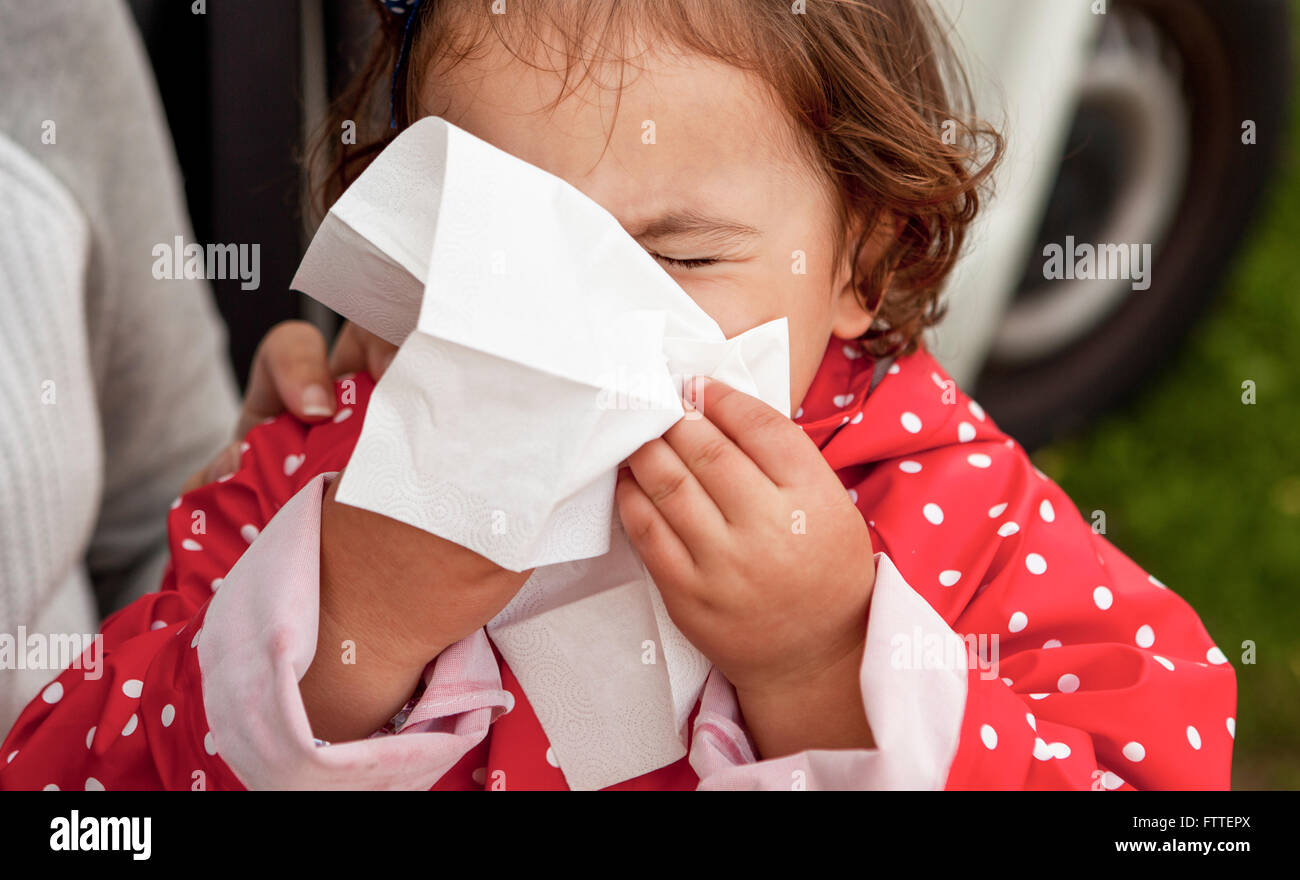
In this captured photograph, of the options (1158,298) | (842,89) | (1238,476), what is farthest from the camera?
(1158,298)

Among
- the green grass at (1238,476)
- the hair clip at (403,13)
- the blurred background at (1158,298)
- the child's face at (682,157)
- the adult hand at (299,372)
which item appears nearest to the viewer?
the child's face at (682,157)

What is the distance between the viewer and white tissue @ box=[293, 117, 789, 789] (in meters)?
0.75

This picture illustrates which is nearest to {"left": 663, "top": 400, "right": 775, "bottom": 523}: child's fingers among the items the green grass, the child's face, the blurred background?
the child's face

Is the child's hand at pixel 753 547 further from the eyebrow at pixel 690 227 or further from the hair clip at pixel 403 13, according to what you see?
the hair clip at pixel 403 13

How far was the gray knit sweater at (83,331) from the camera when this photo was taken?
3.69 feet

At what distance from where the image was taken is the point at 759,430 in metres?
0.85

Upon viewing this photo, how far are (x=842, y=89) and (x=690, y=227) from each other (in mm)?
256

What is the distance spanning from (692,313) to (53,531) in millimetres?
703

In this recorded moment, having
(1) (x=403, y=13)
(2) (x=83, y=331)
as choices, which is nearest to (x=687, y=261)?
(1) (x=403, y=13)

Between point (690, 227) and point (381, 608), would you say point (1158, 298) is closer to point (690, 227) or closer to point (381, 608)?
point (690, 227)

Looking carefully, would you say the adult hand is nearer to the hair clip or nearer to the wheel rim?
the hair clip

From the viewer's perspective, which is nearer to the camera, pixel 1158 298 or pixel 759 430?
pixel 759 430

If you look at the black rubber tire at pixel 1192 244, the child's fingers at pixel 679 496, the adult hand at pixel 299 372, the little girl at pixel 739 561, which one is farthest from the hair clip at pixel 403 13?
the black rubber tire at pixel 1192 244

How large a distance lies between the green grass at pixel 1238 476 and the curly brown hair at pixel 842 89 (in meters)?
1.19
